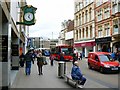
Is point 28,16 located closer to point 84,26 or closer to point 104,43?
point 104,43

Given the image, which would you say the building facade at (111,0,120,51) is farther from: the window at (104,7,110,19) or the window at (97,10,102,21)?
the window at (97,10,102,21)

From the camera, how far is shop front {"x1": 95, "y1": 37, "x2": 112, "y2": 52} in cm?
4559

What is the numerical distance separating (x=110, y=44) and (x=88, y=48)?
1429cm

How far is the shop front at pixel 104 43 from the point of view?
45588mm

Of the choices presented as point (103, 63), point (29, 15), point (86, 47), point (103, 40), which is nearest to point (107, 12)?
point (103, 40)

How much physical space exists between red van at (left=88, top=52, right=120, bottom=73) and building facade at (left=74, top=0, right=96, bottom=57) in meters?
28.0

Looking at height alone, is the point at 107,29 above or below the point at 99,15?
below

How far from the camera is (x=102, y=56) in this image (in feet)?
78.8

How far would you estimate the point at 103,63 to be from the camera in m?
22.5

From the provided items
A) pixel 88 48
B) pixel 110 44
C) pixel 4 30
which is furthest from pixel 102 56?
pixel 88 48

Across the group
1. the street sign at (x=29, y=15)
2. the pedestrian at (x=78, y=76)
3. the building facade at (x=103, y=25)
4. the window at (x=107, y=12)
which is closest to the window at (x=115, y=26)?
the building facade at (x=103, y=25)

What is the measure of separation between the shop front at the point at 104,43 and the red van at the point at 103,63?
66.2 feet

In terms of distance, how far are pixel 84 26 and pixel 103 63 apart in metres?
38.1

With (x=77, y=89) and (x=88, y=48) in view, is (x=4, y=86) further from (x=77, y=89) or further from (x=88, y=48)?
(x=88, y=48)
